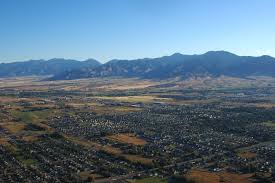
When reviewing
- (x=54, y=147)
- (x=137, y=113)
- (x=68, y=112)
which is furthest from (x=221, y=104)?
(x=54, y=147)

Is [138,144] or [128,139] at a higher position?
[128,139]

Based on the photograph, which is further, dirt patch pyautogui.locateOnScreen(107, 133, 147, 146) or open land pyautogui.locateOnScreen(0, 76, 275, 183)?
dirt patch pyautogui.locateOnScreen(107, 133, 147, 146)

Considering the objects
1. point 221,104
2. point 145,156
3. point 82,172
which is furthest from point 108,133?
point 221,104

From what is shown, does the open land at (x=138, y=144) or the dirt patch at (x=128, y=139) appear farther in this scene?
the dirt patch at (x=128, y=139)

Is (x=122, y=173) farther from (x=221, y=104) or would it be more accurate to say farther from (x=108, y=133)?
(x=221, y=104)

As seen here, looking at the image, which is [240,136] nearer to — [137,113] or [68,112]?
[137,113]

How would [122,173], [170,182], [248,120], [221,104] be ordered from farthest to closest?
[221,104] < [248,120] < [122,173] < [170,182]

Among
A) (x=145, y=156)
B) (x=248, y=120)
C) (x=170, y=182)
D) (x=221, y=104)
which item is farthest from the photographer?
(x=221, y=104)

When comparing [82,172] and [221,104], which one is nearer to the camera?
[82,172]

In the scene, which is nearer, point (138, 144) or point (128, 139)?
point (138, 144)
